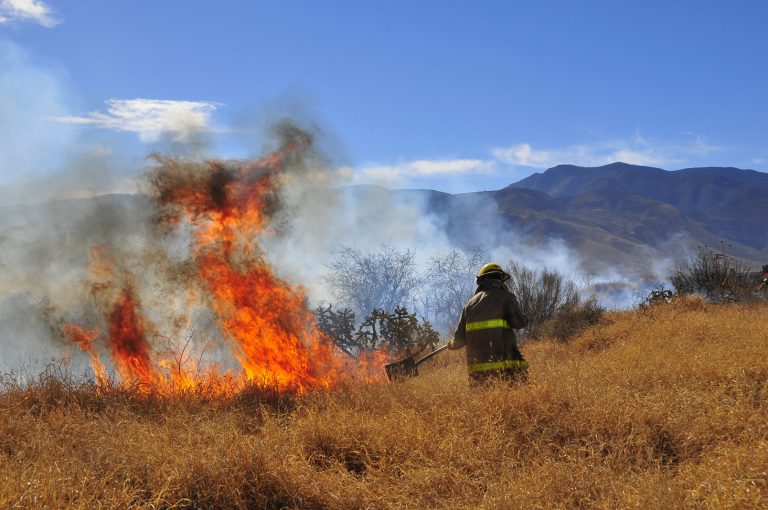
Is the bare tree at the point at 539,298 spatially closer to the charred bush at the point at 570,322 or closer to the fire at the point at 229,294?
the charred bush at the point at 570,322

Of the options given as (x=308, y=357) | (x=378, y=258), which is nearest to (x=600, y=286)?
(x=378, y=258)

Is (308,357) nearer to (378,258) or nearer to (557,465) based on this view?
(557,465)

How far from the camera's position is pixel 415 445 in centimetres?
500

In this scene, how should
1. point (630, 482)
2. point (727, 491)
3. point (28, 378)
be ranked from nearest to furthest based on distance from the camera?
point (727, 491)
point (630, 482)
point (28, 378)

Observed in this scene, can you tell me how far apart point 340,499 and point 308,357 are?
4.70 meters

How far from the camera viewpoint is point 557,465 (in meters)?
4.33

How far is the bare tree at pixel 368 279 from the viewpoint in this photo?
38.4 m

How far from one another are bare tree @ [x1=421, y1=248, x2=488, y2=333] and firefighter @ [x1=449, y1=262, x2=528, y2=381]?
38.4 meters

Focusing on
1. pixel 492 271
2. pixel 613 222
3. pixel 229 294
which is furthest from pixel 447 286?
pixel 613 222

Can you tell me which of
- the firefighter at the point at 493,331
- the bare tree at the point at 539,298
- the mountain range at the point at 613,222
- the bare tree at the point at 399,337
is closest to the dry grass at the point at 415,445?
the firefighter at the point at 493,331


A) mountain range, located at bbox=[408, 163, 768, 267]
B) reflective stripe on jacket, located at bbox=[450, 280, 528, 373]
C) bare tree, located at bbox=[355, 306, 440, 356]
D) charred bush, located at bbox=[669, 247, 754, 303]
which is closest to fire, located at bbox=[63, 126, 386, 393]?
reflective stripe on jacket, located at bbox=[450, 280, 528, 373]

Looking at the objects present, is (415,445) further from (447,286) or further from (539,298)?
(447,286)

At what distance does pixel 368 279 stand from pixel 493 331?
32.6 meters

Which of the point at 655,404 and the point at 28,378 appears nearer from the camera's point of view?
the point at 655,404
